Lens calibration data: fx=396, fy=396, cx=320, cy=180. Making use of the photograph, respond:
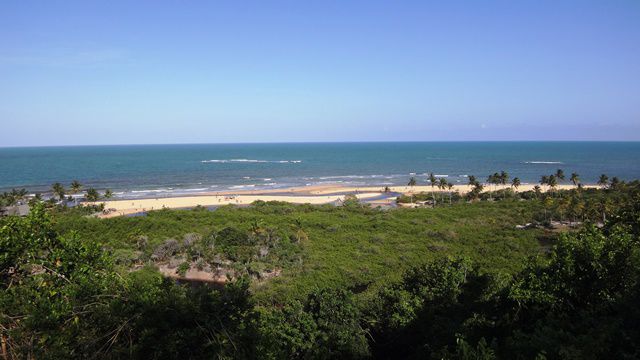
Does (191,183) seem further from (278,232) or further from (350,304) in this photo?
(350,304)

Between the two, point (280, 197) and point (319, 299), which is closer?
point (319, 299)

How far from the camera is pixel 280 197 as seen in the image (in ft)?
230

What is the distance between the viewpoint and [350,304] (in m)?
16.0

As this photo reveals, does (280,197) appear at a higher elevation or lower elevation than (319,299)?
lower

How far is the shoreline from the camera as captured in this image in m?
60.9

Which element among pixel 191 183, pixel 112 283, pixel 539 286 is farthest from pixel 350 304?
pixel 191 183

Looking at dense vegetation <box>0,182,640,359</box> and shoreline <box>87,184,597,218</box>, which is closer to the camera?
dense vegetation <box>0,182,640,359</box>

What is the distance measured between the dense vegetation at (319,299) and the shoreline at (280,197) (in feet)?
92.7

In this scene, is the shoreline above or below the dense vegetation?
below

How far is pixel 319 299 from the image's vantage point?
53.7 ft

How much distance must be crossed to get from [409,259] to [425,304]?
1346 centimetres

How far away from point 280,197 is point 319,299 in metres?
54.1

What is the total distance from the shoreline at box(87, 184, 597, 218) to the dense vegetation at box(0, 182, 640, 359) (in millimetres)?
28248

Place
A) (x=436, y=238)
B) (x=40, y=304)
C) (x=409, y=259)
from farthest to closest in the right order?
(x=436, y=238), (x=409, y=259), (x=40, y=304)
